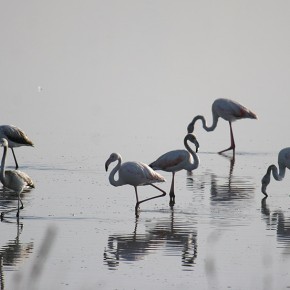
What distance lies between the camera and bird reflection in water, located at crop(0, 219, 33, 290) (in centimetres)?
1133

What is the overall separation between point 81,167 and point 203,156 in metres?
4.15

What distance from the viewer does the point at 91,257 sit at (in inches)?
473

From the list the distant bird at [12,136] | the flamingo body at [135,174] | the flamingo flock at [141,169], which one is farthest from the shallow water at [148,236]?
the distant bird at [12,136]

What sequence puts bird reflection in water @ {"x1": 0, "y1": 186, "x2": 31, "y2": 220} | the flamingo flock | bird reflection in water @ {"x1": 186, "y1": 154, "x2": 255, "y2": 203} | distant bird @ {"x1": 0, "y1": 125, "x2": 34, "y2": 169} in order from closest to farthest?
the flamingo flock < bird reflection in water @ {"x1": 0, "y1": 186, "x2": 31, "y2": 220} < bird reflection in water @ {"x1": 186, "y1": 154, "x2": 255, "y2": 203} < distant bird @ {"x1": 0, "y1": 125, "x2": 34, "y2": 169}

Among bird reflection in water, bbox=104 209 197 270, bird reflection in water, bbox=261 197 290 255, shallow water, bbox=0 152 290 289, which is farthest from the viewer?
bird reflection in water, bbox=261 197 290 255

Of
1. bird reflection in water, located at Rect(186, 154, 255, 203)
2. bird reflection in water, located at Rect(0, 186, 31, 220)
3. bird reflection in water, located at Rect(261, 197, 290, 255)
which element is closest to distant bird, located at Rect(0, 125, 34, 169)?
bird reflection in water, located at Rect(186, 154, 255, 203)

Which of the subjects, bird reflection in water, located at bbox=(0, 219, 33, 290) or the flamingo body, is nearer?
bird reflection in water, located at bbox=(0, 219, 33, 290)

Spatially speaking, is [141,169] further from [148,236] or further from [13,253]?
[13,253]

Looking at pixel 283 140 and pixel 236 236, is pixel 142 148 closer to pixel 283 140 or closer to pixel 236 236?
pixel 283 140

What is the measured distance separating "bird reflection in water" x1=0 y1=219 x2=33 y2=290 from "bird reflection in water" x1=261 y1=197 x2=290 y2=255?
299 cm

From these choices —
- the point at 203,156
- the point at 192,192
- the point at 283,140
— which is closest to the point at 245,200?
the point at 192,192

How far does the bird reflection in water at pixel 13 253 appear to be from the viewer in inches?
446

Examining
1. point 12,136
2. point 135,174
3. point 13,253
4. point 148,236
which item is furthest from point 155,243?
point 12,136

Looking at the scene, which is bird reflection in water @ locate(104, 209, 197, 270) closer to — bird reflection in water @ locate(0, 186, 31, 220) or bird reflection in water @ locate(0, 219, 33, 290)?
bird reflection in water @ locate(0, 219, 33, 290)
